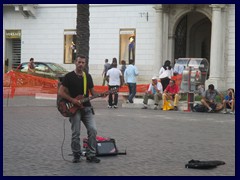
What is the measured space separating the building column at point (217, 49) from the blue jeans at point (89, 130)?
20.7 meters

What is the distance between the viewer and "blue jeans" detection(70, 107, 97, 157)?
29.6ft

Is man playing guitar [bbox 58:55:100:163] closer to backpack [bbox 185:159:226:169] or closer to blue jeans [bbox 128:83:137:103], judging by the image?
backpack [bbox 185:159:226:169]

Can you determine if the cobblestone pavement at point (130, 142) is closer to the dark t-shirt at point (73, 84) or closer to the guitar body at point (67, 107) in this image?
the guitar body at point (67, 107)

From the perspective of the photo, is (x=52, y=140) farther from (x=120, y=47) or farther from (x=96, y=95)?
(x=120, y=47)

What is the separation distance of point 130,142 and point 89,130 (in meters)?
2.50

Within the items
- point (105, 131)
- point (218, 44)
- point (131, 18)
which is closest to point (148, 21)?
point (131, 18)

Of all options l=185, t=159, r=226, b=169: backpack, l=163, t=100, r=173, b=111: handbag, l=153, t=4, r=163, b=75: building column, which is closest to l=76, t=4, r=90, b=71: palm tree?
l=163, t=100, r=173, b=111: handbag

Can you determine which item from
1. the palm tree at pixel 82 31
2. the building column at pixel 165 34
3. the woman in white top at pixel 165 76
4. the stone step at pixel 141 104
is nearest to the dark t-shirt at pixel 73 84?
the palm tree at pixel 82 31

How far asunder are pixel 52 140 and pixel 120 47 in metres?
21.5

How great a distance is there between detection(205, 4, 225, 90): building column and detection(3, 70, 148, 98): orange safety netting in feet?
20.4

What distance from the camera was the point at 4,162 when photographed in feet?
29.0

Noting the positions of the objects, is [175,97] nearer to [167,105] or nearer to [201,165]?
[167,105]

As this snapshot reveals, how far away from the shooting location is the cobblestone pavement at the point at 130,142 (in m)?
8.44
